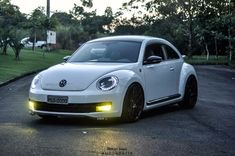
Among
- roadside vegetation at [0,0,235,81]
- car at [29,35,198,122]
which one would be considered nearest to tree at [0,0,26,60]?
roadside vegetation at [0,0,235,81]

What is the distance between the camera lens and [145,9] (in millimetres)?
61375

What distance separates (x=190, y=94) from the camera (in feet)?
40.3

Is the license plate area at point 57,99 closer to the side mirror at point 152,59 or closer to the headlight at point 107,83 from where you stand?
the headlight at point 107,83

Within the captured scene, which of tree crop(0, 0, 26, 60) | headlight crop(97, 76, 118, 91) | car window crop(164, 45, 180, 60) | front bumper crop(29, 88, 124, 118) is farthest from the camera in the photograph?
tree crop(0, 0, 26, 60)

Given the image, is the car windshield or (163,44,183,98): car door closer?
the car windshield

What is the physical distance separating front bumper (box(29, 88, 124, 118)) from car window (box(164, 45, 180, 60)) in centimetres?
250

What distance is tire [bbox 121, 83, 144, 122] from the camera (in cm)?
966

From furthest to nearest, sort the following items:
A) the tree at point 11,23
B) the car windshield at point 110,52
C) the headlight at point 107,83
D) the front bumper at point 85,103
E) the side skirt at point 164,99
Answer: the tree at point 11,23 → the side skirt at point 164,99 → the car windshield at point 110,52 → the headlight at point 107,83 → the front bumper at point 85,103

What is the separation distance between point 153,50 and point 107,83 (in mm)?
2032

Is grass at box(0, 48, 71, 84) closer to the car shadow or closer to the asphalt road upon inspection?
the car shadow

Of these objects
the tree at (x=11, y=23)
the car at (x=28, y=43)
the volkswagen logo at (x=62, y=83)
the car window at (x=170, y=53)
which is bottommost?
the car at (x=28, y=43)

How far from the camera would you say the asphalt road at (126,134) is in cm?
734

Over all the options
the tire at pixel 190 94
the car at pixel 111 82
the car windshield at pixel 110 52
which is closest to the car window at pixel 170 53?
the car at pixel 111 82

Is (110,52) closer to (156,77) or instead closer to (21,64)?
(156,77)
